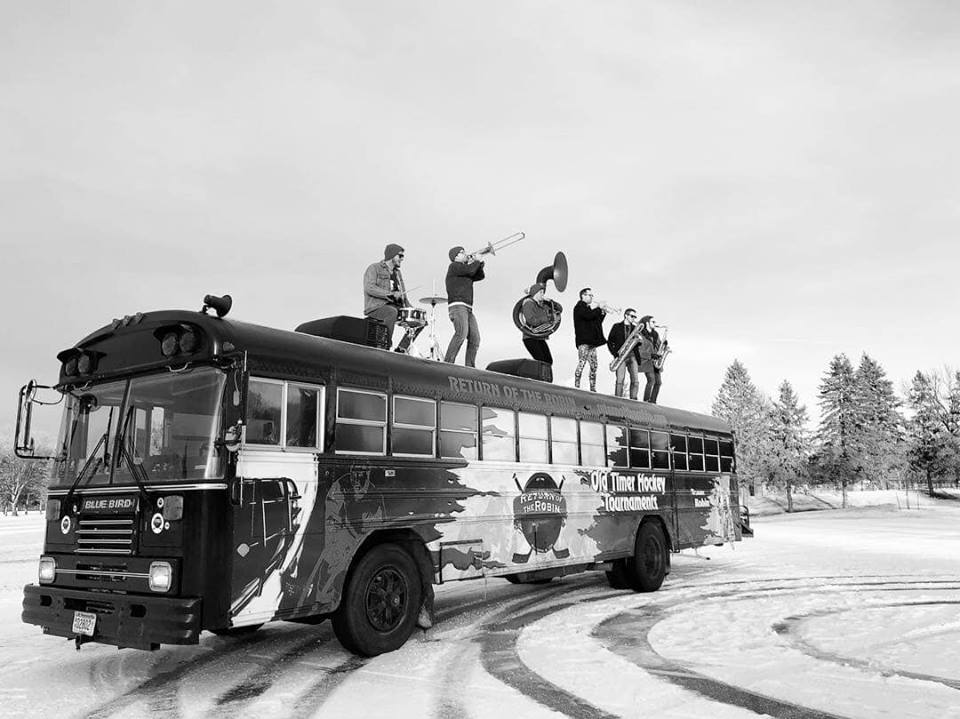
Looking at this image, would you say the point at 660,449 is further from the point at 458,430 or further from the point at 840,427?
the point at 840,427

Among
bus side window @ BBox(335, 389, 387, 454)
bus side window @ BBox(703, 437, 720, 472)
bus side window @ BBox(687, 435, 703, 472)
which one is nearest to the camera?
bus side window @ BBox(335, 389, 387, 454)

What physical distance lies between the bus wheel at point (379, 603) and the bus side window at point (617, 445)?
4.58 meters

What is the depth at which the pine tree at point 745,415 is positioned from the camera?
58.7 metres

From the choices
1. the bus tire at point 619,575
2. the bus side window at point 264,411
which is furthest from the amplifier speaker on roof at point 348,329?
the bus tire at point 619,575

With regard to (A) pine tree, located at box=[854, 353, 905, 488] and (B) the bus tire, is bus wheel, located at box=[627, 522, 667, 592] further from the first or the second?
(A) pine tree, located at box=[854, 353, 905, 488]

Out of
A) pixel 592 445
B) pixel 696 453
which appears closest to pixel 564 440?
pixel 592 445

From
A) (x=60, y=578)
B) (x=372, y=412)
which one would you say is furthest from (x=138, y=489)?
(x=372, y=412)

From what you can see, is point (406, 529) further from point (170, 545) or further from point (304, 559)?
point (170, 545)

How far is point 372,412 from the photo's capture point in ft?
25.2

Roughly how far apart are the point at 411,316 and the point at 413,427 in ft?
9.19

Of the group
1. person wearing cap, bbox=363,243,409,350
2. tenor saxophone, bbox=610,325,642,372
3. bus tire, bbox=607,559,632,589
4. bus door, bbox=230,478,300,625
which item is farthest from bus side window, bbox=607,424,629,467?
bus door, bbox=230,478,300,625

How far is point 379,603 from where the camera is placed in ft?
24.4

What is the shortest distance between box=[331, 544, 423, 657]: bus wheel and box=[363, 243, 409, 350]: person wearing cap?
11.9ft

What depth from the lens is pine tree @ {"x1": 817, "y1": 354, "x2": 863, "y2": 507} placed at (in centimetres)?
6075
